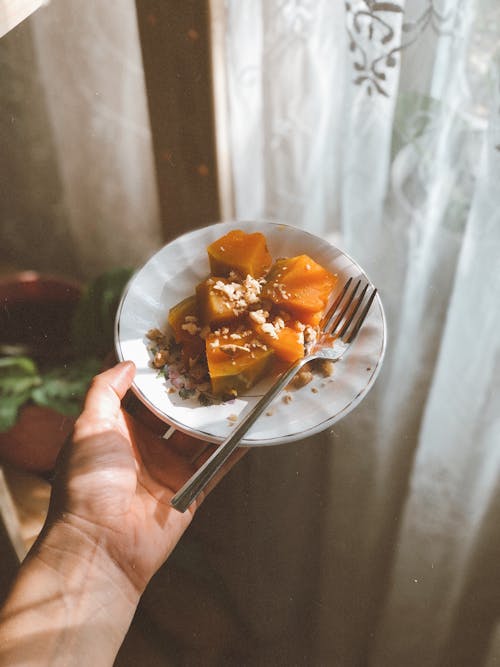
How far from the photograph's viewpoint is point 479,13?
0.77m

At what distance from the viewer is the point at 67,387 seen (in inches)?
39.1

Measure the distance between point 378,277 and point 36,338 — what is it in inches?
23.9

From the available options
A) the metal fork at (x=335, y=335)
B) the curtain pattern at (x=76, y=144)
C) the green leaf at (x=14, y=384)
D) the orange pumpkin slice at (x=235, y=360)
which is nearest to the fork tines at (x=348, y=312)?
the metal fork at (x=335, y=335)

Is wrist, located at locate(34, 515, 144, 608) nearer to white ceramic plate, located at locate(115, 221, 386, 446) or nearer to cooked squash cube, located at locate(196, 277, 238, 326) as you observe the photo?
white ceramic plate, located at locate(115, 221, 386, 446)

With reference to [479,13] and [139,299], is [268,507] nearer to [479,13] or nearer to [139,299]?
[139,299]

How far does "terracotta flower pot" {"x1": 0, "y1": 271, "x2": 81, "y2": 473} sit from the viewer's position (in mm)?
994

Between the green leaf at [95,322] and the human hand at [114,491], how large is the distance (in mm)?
257

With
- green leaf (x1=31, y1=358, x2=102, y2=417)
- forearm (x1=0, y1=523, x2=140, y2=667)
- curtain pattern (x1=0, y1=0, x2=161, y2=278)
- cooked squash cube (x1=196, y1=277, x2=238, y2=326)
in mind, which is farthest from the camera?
curtain pattern (x1=0, y1=0, x2=161, y2=278)

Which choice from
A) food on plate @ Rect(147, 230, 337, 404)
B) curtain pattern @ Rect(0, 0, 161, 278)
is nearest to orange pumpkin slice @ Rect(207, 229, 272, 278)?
food on plate @ Rect(147, 230, 337, 404)

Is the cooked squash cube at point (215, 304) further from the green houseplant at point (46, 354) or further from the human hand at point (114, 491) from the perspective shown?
the green houseplant at point (46, 354)

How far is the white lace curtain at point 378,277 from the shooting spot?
0.86 meters

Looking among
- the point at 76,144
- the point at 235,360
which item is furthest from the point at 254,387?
the point at 76,144

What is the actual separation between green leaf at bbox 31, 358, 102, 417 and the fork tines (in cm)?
42

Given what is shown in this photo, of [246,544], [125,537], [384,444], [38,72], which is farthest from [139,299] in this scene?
[38,72]
